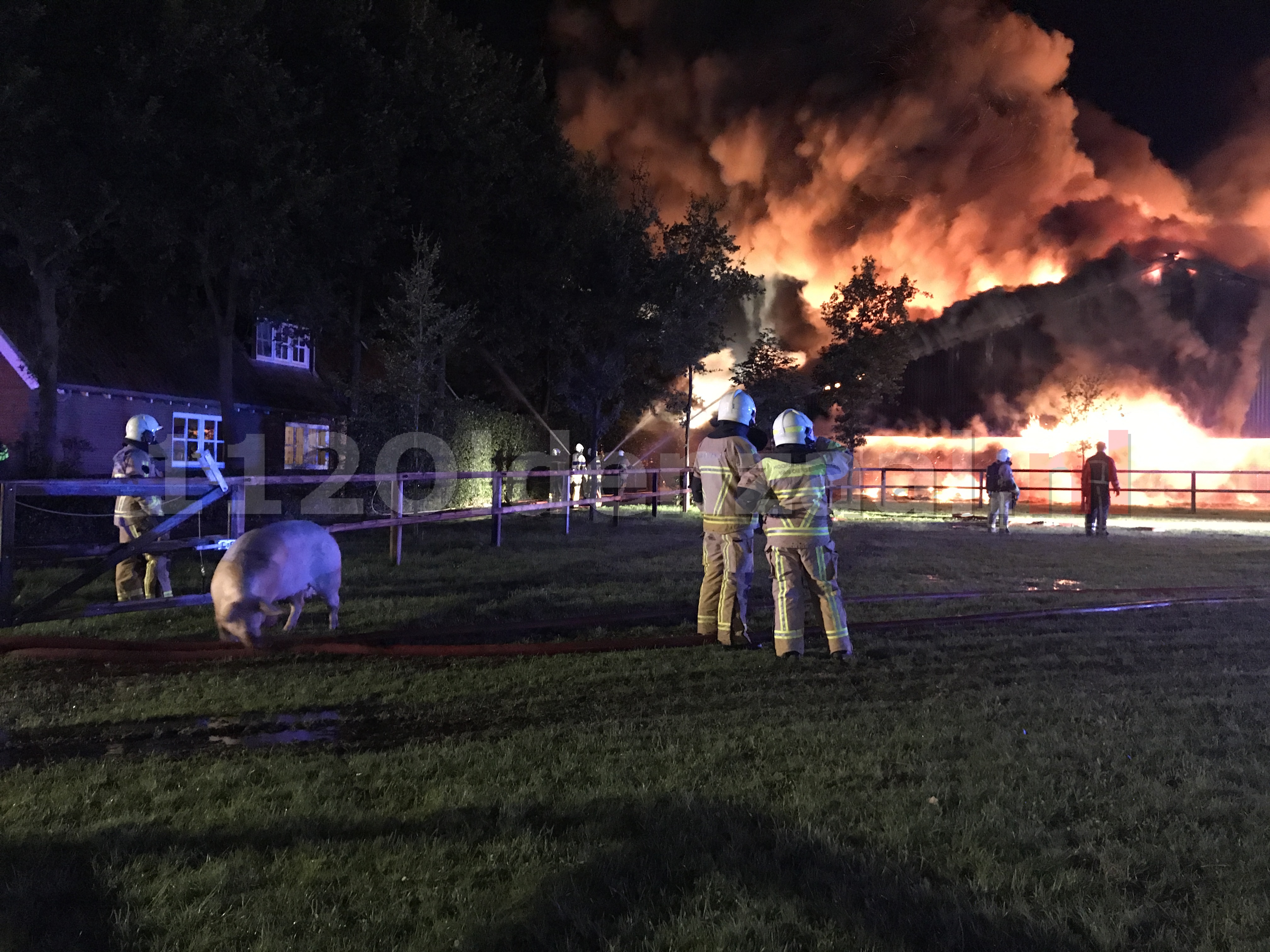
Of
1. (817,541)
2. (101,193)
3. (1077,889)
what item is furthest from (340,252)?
(1077,889)

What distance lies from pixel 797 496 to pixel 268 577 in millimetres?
4080

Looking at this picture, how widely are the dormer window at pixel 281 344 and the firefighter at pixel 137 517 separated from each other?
16.9m

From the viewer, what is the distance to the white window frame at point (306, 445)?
80.2 feet

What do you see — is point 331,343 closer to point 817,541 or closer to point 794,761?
point 817,541

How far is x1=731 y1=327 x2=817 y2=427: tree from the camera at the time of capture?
95.8ft

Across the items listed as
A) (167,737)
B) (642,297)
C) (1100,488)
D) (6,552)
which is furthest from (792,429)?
(642,297)

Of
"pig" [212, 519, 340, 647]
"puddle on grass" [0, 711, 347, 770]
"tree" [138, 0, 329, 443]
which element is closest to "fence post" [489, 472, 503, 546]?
"pig" [212, 519, 340, 647]

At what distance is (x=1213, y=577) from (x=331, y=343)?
81.5 ft

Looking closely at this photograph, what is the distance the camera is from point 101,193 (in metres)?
16.5

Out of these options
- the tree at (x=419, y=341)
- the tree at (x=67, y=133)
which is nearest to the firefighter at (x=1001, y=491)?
the tree at (x=419, y=341)

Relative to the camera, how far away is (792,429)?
6.30 metres

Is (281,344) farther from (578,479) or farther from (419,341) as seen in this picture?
(419,341)

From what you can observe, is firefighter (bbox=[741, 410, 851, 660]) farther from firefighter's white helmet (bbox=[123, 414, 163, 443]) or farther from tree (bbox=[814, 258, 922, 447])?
tree (bbox=[814, 258, 922, 447])

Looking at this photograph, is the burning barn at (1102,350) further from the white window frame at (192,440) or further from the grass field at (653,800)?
the grass field at (653,800)
